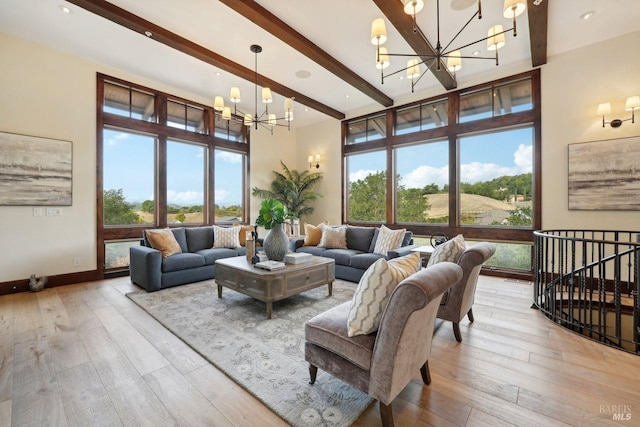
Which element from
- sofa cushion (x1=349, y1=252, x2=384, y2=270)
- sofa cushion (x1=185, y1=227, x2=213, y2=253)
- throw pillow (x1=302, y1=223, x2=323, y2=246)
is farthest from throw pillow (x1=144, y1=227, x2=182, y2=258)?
sofa cushion (x1=349, y1=252, x2=384, y2=270)

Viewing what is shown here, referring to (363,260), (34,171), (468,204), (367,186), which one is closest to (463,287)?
(363,260)

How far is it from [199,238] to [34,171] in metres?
2.49

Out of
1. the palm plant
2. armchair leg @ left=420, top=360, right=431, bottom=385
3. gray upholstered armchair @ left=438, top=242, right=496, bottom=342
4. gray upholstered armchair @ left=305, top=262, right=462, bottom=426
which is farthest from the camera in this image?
the palm plant

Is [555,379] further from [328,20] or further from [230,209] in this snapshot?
[230,209]

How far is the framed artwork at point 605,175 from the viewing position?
12.5 ft

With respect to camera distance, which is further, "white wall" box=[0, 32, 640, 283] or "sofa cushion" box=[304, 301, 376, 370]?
"white wall" box=[0, 32, 640, 283]

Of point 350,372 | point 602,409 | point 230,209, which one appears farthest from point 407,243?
point 230,209

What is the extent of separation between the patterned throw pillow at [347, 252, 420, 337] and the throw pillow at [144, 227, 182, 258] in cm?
371

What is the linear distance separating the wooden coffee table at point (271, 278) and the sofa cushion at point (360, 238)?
133 centimetres

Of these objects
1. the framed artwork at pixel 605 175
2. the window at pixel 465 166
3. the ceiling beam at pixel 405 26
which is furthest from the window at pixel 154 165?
the framed artwork at pixel 605 175

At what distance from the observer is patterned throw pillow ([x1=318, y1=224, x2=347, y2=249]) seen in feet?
16.5

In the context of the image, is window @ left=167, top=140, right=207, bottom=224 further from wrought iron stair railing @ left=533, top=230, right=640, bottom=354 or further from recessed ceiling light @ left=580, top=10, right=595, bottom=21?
recessed ceiling light @ left=580, top=10, right=595, bottom=21

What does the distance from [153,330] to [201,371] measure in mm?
1020

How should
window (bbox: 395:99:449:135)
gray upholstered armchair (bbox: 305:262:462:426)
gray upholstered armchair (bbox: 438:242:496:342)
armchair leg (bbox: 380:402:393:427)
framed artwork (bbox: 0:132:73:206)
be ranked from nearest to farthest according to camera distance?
gray upholstered armchair (bbox: 305:262:462:426)
armchair leg (bbox: 380:402:393:427)
gray upholstered armchair (bbox: 438:242:496:342)
framed artwork (bbox: 0:132:73:206)
window (bbox: 395:99:449:135)
